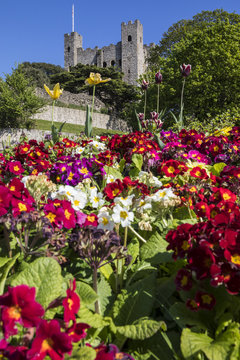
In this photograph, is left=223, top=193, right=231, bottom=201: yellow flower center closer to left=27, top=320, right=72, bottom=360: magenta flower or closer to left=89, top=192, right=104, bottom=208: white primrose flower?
left=89, top=192, right=104, bottom=208: white primrose flower

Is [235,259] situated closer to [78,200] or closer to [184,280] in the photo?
[184,280]

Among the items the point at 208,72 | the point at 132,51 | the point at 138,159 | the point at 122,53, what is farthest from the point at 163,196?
the point at 122,53

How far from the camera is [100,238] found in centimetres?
129

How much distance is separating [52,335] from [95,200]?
3.59ft

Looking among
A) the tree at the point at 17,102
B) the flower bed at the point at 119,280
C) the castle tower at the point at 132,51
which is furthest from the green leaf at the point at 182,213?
the castle tower at the point at 132,51

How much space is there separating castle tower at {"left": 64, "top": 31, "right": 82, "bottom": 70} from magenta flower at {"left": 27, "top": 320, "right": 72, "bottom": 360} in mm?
54749

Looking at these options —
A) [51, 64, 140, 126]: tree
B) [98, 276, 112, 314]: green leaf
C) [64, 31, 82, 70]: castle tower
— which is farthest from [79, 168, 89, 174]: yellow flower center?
[64, 31, 82, 70]: castle tower

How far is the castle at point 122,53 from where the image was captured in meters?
45.7

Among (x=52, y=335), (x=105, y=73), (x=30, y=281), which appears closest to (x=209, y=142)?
(x=30, y=281)

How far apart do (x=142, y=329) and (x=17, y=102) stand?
80.9 feet

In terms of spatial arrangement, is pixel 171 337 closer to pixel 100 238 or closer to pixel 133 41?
pixel 100 238

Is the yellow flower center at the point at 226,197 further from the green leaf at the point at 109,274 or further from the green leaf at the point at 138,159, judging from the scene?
the green leaf at the point at 138,159

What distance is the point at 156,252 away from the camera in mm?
1495

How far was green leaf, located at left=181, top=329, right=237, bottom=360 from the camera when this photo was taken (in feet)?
3.16
